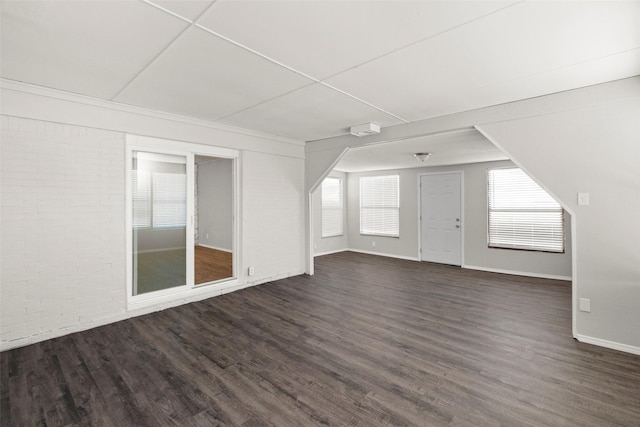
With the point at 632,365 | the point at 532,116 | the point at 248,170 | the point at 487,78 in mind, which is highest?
the point at 487,78

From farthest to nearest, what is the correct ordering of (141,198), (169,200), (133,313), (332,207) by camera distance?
(332,207)
(169,200)
(141,198)
(133,313)

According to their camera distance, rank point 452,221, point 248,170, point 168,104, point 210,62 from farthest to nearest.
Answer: point 452,221, point 248,170, point 168,104, point 210,62

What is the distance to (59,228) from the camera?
302cm

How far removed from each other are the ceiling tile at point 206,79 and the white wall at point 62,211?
48 cm

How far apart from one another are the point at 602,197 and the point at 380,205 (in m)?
5.32

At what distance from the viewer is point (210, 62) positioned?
2.37 m

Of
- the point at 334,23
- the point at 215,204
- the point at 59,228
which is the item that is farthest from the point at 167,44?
the point at 215,204

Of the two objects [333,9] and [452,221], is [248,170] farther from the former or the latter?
[452,221]

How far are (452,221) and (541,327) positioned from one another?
11.9ft

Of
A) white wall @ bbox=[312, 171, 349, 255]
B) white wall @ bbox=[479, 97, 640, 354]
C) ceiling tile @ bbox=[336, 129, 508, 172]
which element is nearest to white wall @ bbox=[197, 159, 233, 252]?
white wall @ bbox=[312, 171, 349, 255]

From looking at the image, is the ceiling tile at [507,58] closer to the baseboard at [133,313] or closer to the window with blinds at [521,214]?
the window with blinds at [521,214]

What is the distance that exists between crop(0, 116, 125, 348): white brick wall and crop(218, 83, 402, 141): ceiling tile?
1690 millimetres

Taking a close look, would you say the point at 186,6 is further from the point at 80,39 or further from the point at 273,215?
the point at 273,215

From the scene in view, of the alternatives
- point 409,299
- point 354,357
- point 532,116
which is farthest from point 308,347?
point 532,116
